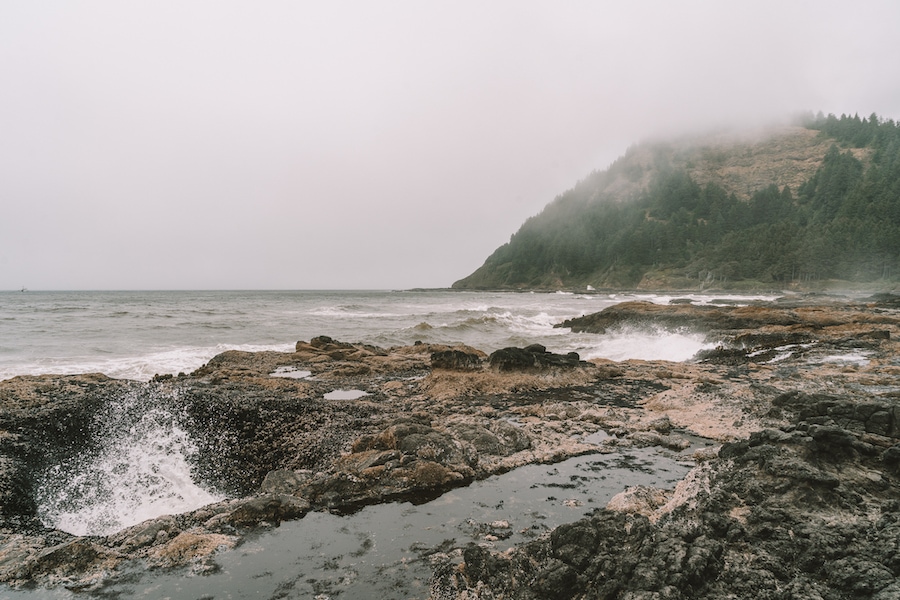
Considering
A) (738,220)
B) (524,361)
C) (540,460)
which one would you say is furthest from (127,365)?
(738,220)

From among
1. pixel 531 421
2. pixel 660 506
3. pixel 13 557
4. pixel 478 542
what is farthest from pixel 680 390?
pixel 13 557

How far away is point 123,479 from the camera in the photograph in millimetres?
7227

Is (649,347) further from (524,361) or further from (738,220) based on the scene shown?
(738,220)

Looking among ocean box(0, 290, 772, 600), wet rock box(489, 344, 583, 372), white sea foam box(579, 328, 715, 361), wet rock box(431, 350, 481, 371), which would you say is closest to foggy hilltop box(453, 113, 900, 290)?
white sea foam box(579, 328, 715, 361)

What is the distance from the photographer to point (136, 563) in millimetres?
4793

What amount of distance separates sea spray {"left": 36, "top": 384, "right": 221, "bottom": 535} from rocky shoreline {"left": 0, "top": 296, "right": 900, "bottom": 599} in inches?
10.6

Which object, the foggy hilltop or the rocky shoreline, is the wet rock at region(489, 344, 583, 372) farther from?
the foggy hilltop

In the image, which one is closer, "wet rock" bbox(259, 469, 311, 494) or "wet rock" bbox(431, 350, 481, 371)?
"wet rock" bbox(259, 469, 311, 494)

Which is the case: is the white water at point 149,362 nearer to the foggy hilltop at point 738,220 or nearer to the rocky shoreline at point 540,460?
the rocky shoreline at point 540,460

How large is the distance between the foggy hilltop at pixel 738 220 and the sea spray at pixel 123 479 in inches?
3844

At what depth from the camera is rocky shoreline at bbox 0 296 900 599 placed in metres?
3.88

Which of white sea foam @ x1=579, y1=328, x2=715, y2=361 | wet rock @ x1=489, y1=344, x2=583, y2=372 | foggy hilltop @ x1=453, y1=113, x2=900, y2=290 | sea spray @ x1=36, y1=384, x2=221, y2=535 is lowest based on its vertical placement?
white sea foam @ x1=579, y1=328, x2=715, y2=361

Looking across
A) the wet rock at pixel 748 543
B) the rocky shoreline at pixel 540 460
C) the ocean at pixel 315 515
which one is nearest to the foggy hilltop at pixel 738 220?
the rocky shoreline at pixel 540 460

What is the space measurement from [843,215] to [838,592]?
12640 cm
